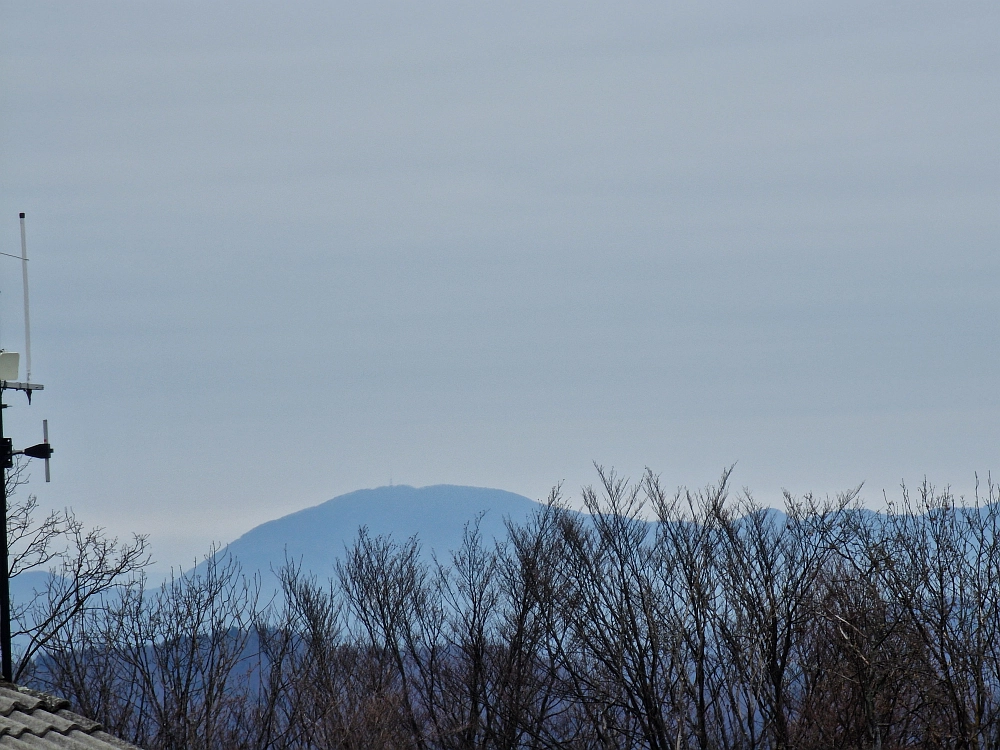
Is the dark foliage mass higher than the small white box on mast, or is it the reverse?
the small white box on mast

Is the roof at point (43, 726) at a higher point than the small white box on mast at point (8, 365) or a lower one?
lower

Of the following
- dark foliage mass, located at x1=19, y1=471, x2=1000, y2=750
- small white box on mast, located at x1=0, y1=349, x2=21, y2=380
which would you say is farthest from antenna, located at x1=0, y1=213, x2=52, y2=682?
dark foliage mass, located at x1=19, y1=471, x2=1000, y2=750

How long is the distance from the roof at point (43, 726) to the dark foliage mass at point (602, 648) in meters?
24.7

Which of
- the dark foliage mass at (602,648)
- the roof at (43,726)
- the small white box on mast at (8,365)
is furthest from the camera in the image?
the dark foliage mass at (602,648)

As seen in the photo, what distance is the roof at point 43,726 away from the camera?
7.04m

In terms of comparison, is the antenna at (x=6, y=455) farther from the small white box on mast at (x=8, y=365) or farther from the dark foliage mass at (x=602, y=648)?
the dark foliage mass at (x=602, y=648)

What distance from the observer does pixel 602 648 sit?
134 ft

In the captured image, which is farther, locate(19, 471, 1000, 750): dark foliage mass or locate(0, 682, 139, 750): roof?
locate(19, 471, 1000, 750): dark foliage mass

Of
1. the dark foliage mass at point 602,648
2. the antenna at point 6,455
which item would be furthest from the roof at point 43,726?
the dark foliage mass at point 602,648

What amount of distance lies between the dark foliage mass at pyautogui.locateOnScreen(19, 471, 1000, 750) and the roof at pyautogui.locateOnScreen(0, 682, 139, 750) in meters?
24.7

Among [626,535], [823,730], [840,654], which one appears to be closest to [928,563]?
[840,654]

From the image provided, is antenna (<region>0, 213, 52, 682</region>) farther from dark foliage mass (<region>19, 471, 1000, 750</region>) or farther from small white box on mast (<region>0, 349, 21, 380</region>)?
dark foliage mass (<region>19, 471, 1000, 750</region>)

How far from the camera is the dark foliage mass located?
3497 centimetres

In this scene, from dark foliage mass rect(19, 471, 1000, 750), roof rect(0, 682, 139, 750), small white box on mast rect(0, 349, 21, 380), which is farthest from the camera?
dark foliage mass rect(19, 471, 1000, 750)
